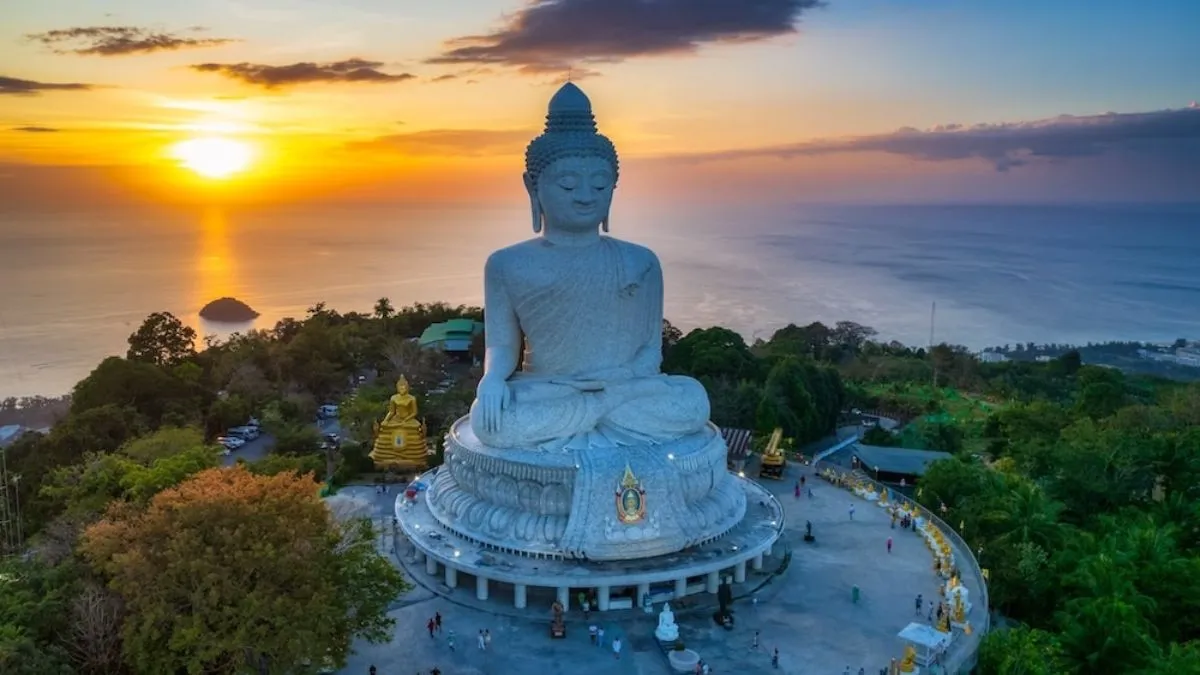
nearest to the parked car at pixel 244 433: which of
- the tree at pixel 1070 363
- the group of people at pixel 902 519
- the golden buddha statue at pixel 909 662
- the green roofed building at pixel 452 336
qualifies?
the green roofed building at pixel 452 336

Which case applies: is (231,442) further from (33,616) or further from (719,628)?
(719,628)

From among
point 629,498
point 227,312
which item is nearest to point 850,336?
point 227,312

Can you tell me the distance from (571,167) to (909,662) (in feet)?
37.4

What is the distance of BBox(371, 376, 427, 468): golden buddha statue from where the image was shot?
86.3ft

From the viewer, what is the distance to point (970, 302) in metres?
97.9

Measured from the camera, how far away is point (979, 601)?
17.9 meters

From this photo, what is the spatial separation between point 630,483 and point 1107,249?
14405cm

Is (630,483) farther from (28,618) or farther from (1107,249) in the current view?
(1107,249)

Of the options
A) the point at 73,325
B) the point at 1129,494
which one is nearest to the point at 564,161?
the point at 1129,494

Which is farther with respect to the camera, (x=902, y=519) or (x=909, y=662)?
(x=902, y=519)

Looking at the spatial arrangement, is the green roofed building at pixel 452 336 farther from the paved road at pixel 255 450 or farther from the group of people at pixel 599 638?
the group of people at pixel 599 638

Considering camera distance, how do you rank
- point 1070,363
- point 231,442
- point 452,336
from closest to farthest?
point 231,442
point 452,336
point 1070,363

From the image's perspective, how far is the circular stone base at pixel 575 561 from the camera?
16.9 m

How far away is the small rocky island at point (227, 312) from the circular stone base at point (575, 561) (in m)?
56.1
